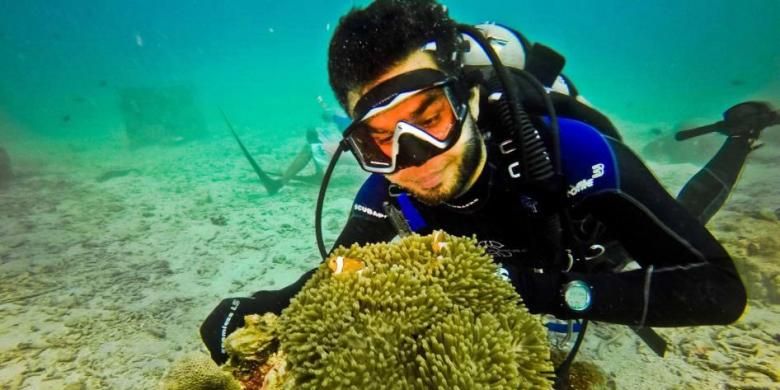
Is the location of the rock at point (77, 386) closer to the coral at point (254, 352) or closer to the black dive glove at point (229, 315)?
the black dive glove at point (229, 315)

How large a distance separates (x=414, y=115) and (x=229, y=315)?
1646mm

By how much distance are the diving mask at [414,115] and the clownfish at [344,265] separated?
0.92m

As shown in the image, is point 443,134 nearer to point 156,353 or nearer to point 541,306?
point 541,306

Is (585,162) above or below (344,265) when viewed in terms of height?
above

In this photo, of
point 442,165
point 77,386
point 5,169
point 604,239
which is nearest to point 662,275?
point 604,239

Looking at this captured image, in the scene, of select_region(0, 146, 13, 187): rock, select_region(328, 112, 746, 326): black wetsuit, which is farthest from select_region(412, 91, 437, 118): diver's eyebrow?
select_region(0, 146, 13, 187): rock

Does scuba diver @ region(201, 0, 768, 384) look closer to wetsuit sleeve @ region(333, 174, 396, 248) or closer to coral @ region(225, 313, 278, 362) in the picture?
coral @ region(225, 313, 278, 362)

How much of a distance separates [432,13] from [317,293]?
2010 millimetres

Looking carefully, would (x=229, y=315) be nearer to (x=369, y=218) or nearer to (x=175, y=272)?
(x=369, y=218)

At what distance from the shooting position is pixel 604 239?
296 cm

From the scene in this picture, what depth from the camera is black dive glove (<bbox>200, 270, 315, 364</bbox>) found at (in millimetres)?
2277

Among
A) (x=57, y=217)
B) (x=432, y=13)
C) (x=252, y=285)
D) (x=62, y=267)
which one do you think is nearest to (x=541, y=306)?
(x=432, y=13)

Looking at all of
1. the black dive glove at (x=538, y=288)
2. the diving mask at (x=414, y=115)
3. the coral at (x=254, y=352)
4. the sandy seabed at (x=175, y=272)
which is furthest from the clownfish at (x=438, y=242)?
the sandy seabed at (x=175, y=272)

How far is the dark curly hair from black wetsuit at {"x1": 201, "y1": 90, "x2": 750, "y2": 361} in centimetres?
63
